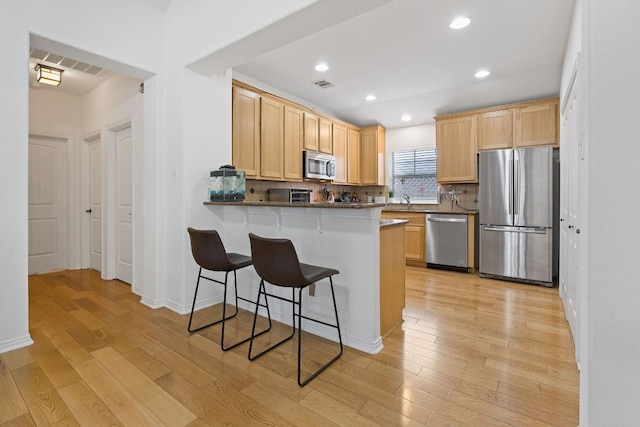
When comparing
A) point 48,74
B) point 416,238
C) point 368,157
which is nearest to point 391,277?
point 416,238

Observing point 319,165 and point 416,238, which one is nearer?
point 319,165

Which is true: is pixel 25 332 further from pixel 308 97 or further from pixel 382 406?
pixel 308 97

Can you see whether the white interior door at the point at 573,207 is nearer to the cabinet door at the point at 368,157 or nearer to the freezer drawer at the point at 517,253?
the freezer drawer at the point at 517,253

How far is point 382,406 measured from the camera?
1672 mm

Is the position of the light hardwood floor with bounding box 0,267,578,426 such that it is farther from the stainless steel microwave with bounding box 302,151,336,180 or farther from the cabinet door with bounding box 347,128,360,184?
the cabinet door with bounding box 347,128,360,184

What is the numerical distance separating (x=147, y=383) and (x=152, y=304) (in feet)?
4.92

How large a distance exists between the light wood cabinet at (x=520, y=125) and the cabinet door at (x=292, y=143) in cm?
274

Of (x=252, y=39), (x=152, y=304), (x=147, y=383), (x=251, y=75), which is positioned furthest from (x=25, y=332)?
(x=251, y=75)

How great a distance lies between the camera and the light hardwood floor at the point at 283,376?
1.61 meters

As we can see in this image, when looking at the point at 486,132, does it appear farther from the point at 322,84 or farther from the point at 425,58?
the point at 322,84

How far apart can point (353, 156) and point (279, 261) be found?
435cm

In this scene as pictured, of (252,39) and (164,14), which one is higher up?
(164,14)

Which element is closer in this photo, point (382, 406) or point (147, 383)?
point (382, 406)

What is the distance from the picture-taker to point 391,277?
8.57 ft
